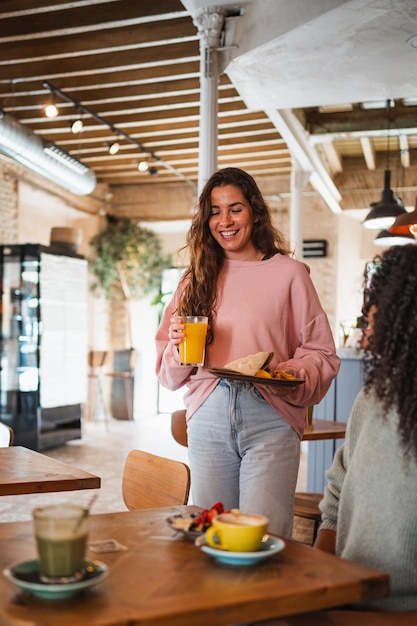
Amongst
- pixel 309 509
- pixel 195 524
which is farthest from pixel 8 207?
pixel 195 524

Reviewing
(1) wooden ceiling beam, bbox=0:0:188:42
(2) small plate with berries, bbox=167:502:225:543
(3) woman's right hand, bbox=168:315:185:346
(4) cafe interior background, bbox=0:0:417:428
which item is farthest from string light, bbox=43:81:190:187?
(2) small plate with berries, bbox=167:502:225:543

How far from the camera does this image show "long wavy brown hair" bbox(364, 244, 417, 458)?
1345 millimetres

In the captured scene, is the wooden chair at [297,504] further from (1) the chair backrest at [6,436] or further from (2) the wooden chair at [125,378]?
(2) the wooden chair at [125,378]

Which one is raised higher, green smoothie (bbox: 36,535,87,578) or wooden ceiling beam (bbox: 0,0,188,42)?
wooden ceiling beam (bbox: 0,0,188,42)

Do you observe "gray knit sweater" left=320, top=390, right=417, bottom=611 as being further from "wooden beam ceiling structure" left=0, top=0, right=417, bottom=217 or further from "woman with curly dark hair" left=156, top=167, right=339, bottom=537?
"wooden beam ceiling structure" left=0, top=0, right=417, bottom=217

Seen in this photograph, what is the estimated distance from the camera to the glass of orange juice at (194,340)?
2104 millimetres

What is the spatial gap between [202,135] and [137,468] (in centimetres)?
277

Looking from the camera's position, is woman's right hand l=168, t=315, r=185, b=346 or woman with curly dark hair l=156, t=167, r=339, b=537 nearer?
woman with curly dark hair l=156, t=167, r=339, b=537

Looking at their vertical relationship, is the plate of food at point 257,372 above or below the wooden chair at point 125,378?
above

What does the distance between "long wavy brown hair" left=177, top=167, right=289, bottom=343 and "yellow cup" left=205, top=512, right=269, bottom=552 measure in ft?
3.06

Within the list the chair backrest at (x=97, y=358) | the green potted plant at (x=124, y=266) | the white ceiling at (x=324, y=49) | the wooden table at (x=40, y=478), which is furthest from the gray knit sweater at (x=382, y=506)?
the green potted plant at (x=124, y=266)

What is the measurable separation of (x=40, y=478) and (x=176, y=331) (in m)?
0.61

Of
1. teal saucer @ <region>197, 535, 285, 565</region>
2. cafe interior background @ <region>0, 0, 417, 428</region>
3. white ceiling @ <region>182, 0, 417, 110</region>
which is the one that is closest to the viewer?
teal saucer @ <region>197, 535, 285, 565</region>

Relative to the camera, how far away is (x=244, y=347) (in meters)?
2.16
